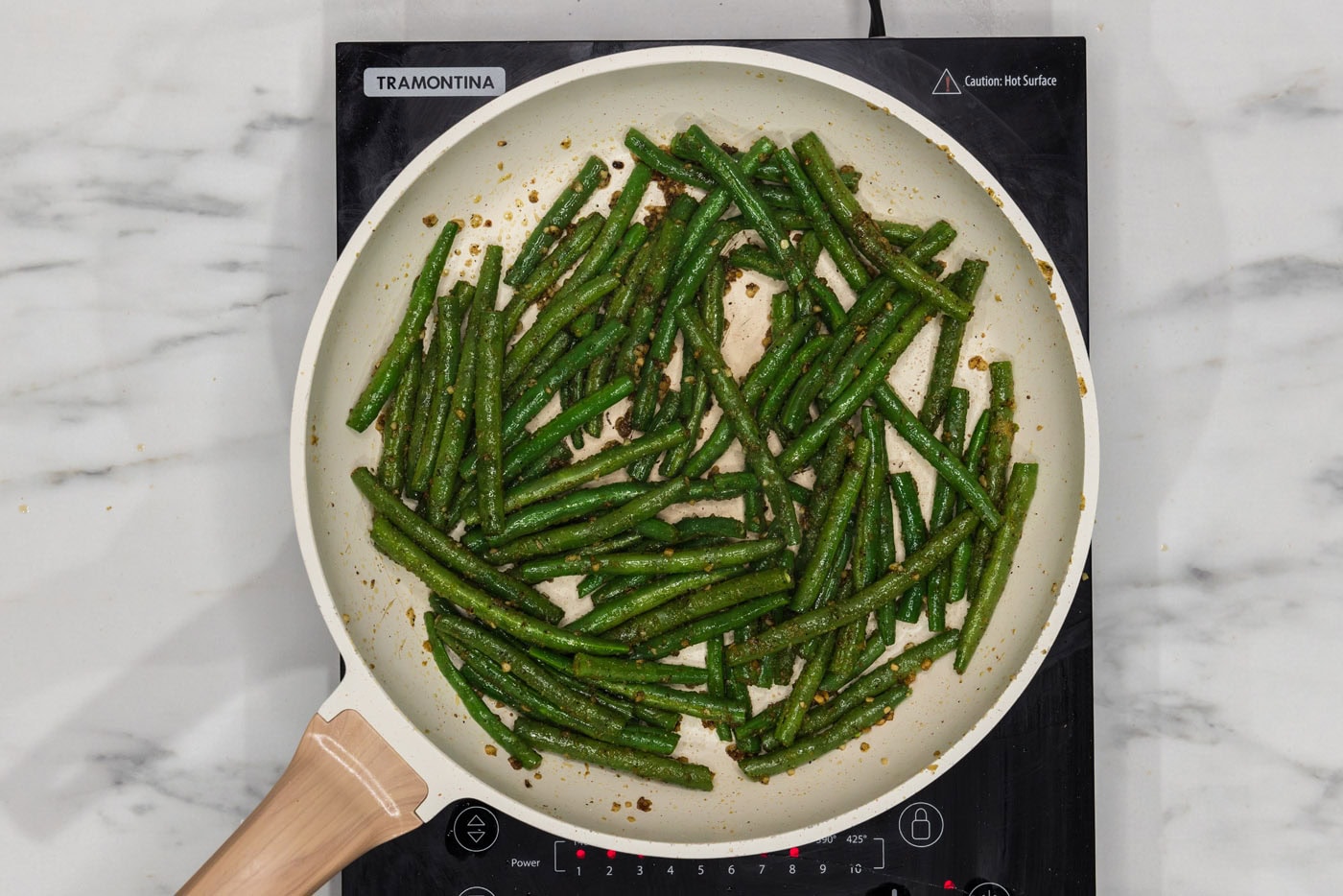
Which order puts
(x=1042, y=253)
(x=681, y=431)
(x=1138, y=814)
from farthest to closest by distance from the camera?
1. (x=1138, y=814)
2. (x=681, y=431)
3. (x=1042, y=253)

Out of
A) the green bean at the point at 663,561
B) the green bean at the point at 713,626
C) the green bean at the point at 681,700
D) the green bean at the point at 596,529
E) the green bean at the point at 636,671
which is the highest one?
the green bean at the point at 596,529

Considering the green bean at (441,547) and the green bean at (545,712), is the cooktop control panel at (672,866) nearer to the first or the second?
the green bean at (545,712)

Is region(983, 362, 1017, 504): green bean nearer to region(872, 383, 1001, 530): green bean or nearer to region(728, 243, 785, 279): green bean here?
region(872, 383, 1001, 530): green bean

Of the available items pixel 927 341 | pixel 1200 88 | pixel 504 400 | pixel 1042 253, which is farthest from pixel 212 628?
pixel 1200 88

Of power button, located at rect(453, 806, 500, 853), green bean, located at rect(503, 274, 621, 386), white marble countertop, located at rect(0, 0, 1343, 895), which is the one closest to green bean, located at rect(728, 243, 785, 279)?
green bean, located at rect(503, 274, 621, 386)

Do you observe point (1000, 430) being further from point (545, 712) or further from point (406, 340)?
point (406, 340)

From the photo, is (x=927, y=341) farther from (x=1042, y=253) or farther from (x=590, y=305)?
(x=590, y=305)

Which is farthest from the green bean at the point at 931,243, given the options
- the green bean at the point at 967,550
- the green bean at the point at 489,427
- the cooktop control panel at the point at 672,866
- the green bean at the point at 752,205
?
the cooktop control panel at the point at 672,866
